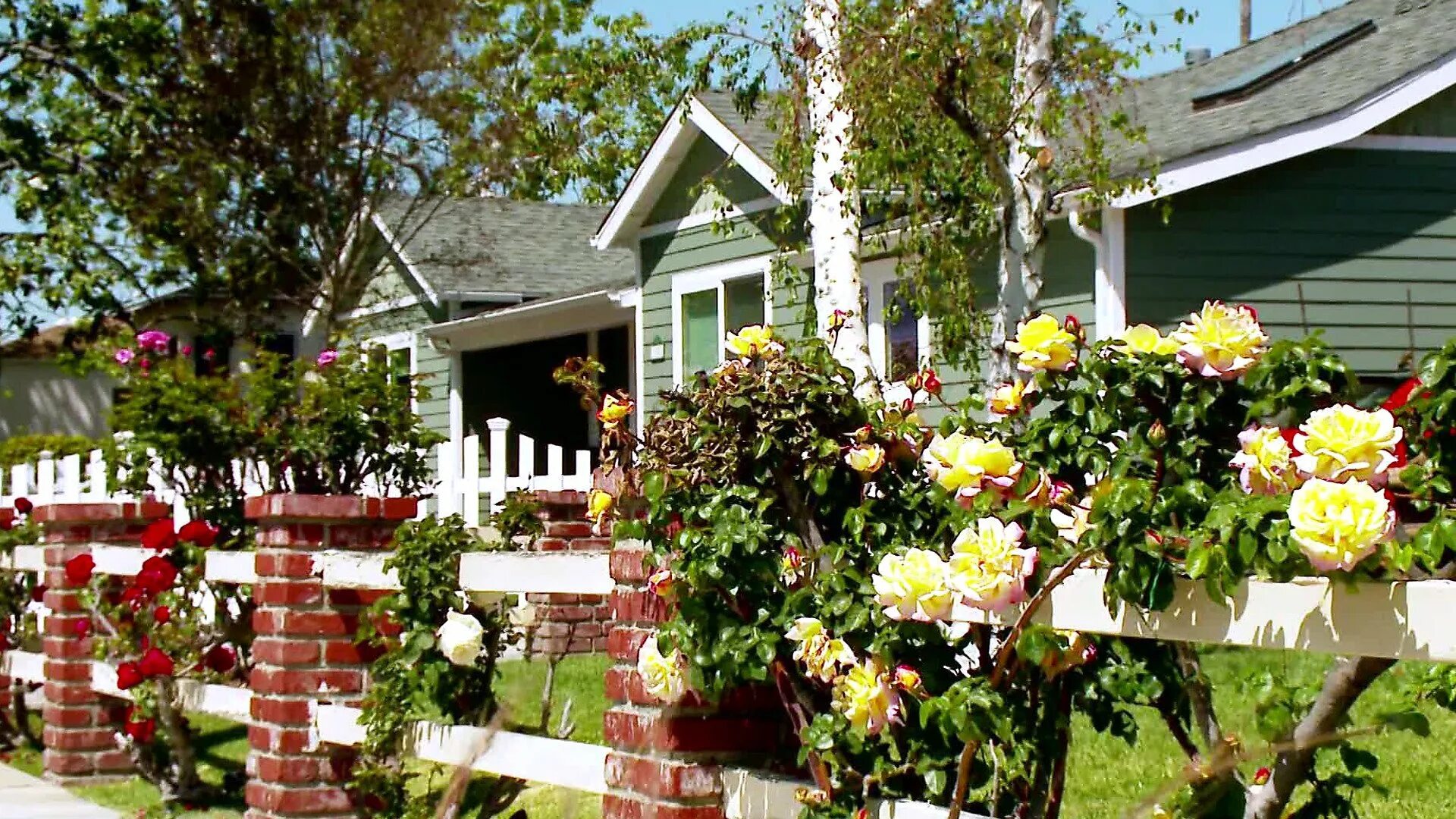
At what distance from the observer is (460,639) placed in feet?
17.2

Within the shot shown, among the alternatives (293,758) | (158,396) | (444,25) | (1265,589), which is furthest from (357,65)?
Answer: (1265,589)

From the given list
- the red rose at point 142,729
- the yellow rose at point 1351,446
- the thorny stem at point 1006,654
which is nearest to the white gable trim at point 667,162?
the red rose at point 142,729

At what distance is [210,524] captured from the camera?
7879 mm

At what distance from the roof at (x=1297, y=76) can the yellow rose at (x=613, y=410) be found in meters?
8.51

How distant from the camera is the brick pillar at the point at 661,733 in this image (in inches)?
164

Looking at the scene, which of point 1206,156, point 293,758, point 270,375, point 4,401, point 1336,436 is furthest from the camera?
point 4,401

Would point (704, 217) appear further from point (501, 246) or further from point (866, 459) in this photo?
point (866, 459)

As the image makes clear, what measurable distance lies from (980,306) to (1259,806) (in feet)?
33.3

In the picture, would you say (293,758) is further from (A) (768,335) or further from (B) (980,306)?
(B) (980,306)

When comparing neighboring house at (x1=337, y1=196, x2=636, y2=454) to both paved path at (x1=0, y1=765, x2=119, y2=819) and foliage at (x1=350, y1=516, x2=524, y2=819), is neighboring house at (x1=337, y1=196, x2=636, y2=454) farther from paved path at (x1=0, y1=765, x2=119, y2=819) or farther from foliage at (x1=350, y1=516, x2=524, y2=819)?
foliage at (x1=350, y1=516, x2=524, y2=819)

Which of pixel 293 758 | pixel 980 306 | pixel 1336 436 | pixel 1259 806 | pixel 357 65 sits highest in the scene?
pixel 357 65

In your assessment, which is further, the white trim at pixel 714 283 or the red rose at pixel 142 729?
the white trim at pixel 714 283

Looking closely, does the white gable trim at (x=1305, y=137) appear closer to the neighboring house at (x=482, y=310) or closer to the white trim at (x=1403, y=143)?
the white trim at (x=1403, y=143)

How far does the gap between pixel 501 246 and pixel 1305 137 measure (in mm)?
12773
